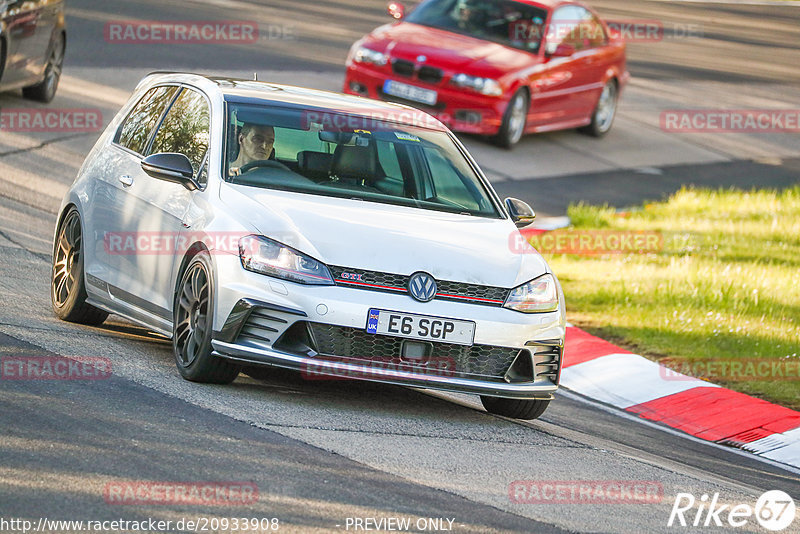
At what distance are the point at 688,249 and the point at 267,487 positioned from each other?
8852 millimetres

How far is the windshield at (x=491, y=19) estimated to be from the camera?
18.3m

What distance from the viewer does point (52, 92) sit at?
16.0 meters

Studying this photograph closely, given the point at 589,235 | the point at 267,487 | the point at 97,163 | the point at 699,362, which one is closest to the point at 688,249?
the point at 589,235

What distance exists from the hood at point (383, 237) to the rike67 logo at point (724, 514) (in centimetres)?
155

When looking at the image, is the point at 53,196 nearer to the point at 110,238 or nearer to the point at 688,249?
the point at 110,238

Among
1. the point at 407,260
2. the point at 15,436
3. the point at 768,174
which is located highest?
the point at 407,260

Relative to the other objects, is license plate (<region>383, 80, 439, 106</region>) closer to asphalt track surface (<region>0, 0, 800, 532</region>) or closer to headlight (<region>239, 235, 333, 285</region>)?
asphalt track surface (<region>0, 0, 800, 532</region>)

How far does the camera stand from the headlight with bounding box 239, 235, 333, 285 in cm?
694

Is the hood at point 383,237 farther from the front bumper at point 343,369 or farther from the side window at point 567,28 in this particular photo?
the side window at point 567,28

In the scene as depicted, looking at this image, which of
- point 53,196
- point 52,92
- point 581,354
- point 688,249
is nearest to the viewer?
point 581,354

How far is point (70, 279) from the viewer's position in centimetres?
866

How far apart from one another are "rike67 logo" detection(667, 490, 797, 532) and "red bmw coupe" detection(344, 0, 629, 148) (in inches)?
431

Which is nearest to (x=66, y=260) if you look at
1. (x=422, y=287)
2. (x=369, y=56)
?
(x=422, y=287)

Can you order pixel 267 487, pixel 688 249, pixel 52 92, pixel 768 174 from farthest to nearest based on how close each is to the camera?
pixel 768 174 → pixel 52 92 → pixel 688 249 → pixel 267 487
